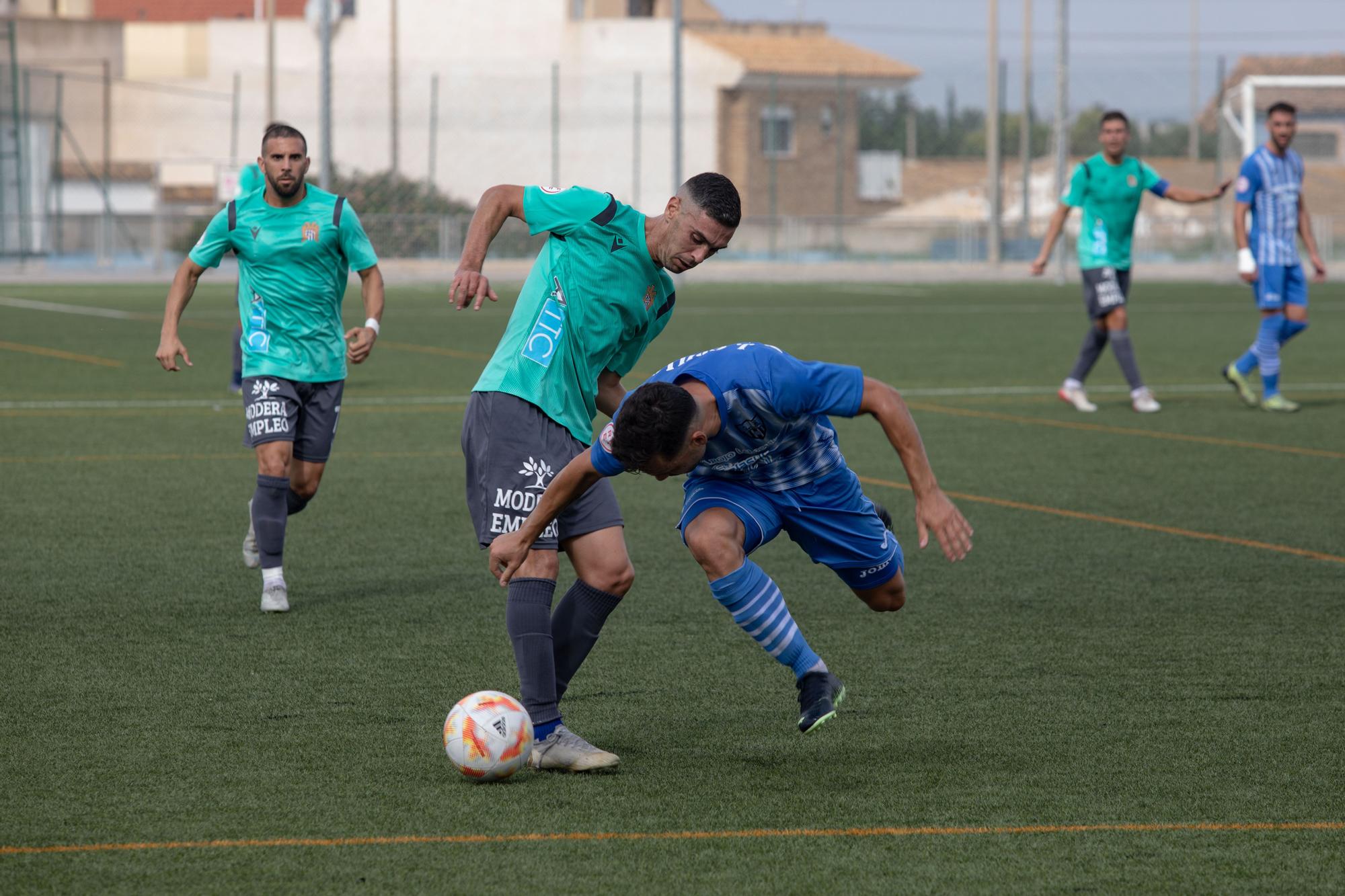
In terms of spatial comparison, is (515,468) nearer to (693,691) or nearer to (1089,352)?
(693,691)

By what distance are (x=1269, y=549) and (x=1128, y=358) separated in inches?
237

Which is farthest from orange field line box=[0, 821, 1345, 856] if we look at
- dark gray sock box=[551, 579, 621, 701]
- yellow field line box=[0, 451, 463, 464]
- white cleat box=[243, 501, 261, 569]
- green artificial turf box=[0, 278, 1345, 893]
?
yellow field line box=[0, 451, 463, 464]

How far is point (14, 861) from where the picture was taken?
4.18 metres

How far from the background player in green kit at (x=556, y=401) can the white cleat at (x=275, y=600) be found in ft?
7.14

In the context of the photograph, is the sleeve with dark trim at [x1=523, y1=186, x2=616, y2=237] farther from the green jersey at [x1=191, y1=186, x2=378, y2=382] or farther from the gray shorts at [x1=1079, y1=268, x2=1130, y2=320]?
the gray shorts at [x1=1079, y1=268, x2=1130, y2=320]

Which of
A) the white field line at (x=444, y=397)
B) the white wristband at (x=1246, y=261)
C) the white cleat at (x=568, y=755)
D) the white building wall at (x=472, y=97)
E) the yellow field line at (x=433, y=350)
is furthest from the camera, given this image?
the white building wall at (x=472, y=97)

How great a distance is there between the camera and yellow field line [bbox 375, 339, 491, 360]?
20609mm

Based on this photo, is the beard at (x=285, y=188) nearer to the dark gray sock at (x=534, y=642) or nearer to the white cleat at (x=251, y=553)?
the white cleat at (x=251, y=553)

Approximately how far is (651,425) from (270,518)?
346 centimetres

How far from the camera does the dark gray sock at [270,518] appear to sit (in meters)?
7.40

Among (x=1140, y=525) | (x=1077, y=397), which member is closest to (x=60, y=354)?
(x=1077, y=397)

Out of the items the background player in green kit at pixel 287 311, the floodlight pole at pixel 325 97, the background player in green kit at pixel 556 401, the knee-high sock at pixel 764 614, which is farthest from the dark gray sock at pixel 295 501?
the floodlight pole at pixel 325 97

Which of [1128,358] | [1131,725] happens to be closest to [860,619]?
[1131,725]

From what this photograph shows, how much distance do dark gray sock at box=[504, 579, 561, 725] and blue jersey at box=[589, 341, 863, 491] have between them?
1.95 ft
